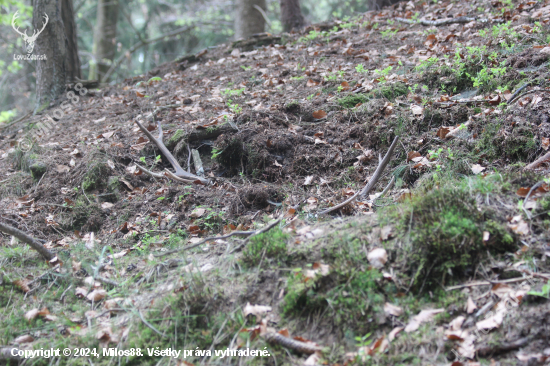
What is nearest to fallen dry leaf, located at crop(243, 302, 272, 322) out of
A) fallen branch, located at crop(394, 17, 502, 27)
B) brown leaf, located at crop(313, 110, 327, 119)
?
brown leaf, located at crop(313, 110, 327, 119)

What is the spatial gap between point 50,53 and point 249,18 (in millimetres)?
4896

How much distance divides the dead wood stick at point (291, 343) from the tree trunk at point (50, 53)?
750 cm

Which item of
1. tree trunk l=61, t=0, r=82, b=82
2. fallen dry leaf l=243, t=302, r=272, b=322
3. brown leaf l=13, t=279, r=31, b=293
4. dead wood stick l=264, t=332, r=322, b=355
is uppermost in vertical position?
tree trunk l=61, t=0, r=82, b=82

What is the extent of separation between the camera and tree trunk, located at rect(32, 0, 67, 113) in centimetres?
721

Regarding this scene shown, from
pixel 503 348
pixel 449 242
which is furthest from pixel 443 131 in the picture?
pixel 503 348

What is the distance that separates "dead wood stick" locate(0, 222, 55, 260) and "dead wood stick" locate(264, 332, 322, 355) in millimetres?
2187

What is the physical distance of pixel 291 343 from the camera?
76.8 inches

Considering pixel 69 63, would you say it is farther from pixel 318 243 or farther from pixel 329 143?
pixel 318 243

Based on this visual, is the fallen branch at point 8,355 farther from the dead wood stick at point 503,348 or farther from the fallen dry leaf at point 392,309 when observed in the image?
the dead wood stick at point 503,348

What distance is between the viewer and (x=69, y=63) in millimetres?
7691

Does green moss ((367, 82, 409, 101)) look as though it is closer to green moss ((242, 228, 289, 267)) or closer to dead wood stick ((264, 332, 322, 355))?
green moss ((242, 228, 289, 267))

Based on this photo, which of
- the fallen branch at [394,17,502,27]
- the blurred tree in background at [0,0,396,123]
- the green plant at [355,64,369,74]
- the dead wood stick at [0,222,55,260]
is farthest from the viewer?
the blurred tree in background at [0,0,396,123]

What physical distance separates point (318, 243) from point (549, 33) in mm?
4405

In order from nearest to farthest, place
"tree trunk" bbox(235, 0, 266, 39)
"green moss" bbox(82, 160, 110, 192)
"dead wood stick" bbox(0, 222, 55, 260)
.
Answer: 1. "dead wood stick" bbox(0, 222, 55, 260)
2. "green moss" bbox(82, 160, 110, 192)
3. "tree trunk" bbox(235, 0, 266, 39)
